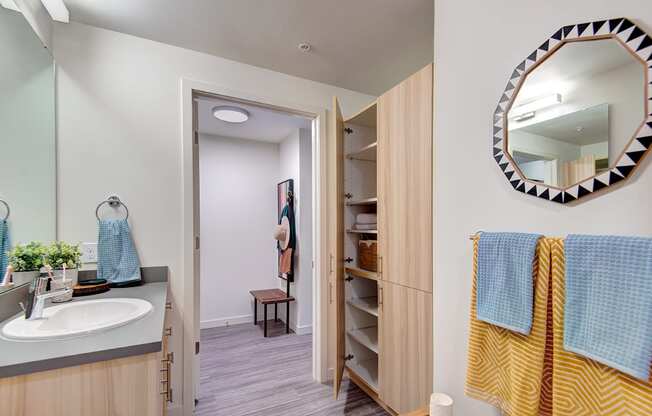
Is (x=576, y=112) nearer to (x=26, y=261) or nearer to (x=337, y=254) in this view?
(x=337, y=254)

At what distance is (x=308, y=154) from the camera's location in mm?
3547

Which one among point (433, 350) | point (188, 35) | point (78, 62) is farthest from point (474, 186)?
point (78, 62)

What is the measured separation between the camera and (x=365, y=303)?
2.30 m

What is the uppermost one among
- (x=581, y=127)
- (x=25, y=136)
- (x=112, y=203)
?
(x=25, y=136)

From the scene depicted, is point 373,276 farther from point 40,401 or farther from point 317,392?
point 40,401

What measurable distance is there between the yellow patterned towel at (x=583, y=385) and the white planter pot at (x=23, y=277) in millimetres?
2130

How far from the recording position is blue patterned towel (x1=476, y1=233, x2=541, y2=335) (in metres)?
0.93

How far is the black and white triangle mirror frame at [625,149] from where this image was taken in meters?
0.77

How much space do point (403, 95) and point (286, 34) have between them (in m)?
0.83

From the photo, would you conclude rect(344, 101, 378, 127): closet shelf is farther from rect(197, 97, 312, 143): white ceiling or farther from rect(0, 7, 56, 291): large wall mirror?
rect(0, 7, 56, 291): large wall mirror

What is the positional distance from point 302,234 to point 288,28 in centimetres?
225

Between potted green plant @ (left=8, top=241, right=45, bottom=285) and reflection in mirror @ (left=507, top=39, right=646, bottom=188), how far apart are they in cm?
215

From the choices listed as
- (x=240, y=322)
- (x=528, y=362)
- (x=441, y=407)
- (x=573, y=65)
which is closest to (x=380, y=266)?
(x=441, y=407)

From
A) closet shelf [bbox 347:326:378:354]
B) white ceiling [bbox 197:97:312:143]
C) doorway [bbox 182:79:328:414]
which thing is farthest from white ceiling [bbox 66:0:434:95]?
closet shelf [bbox 347:326:378:354]
